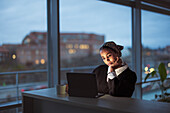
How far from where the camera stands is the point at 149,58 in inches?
258

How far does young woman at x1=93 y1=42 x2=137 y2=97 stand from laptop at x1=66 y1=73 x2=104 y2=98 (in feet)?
0.58

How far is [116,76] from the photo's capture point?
1.62 meters

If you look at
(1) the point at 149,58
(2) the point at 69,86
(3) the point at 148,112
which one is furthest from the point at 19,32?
(1) the point at 149,58

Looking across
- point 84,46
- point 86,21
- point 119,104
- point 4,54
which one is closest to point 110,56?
point 119,104

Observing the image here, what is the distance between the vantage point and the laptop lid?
1.48 meters

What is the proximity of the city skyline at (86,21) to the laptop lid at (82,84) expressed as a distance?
1.36 metres

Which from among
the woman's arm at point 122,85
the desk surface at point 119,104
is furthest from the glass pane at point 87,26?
the desk surface at point 119,104

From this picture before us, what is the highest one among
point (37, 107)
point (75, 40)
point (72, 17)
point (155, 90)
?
point (72, 17)

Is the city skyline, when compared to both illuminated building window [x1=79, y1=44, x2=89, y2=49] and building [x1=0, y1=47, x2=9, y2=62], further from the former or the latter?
illuminated building window [x1=79, y1=44, x2=89, y2=49]

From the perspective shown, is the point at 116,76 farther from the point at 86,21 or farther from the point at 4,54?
the point at 86,21

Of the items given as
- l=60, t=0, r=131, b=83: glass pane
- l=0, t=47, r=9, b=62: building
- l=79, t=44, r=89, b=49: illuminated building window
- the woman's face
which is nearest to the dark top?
the woman's face

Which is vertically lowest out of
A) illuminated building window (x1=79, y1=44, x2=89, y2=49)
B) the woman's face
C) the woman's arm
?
the woman's arm

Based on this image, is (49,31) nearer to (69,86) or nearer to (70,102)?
(69,86)

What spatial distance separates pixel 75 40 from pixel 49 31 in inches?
355
